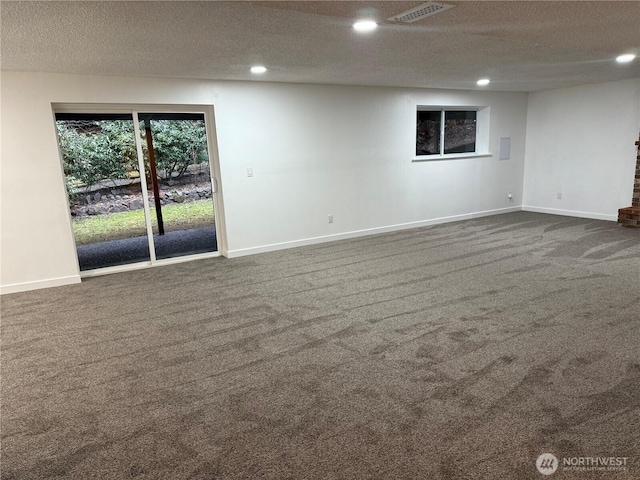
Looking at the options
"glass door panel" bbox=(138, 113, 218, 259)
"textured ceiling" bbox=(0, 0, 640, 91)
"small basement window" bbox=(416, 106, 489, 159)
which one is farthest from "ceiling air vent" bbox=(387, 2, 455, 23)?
"small basement window" bbox=(416, 106, 489, 159)

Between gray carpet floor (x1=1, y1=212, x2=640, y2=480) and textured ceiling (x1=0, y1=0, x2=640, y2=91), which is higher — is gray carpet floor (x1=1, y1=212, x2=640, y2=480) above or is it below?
below

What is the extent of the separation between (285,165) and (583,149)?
528 centimetres

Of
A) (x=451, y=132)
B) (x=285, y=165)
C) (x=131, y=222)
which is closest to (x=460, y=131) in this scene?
(x=451, y=132)

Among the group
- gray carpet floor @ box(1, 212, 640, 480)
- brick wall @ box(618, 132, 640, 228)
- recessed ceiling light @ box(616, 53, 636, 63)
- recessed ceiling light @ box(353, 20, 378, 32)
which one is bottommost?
gray carpet floor @ box(1, 212, 640, 480)

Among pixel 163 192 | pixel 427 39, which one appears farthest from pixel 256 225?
pixel 427 39

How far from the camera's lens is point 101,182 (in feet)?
18.9

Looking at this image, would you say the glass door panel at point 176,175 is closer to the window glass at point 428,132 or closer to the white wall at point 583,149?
the window glass at point 428,132

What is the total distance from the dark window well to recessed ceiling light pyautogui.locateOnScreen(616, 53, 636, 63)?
9.15 feet

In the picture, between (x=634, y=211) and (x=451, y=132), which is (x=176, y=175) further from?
(x=634, y=211)

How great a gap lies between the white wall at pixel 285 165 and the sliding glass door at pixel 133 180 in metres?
0.46

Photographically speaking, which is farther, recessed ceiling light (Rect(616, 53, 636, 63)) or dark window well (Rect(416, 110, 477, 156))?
dark window well (Rect(416, 110, 477, 156))

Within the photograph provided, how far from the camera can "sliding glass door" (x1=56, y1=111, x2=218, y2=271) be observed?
5.22m

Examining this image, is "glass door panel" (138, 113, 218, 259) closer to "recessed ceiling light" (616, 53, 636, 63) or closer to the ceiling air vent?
the ceiling air vent

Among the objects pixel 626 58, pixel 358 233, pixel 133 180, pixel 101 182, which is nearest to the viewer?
pixel 626 58
